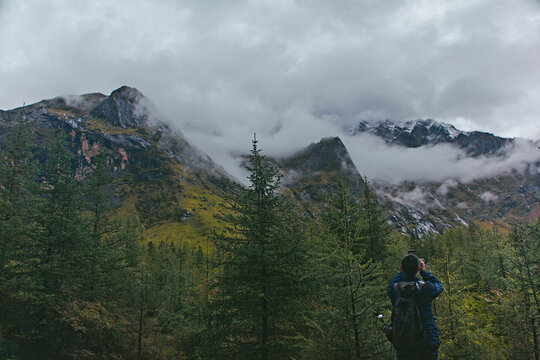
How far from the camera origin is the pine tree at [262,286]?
12328 millimetres

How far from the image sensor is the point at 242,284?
12625 mm

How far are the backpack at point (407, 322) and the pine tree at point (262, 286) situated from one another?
21.9 feet

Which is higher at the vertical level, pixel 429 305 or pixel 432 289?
pixel 432 289

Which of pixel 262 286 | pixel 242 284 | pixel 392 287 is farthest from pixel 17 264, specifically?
pixel 392 287

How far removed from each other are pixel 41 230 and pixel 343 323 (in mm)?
20334

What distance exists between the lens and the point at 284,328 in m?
12.8

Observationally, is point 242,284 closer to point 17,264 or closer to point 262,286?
point 262,286

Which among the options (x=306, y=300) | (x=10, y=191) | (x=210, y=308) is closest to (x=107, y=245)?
(x=10, y=191)

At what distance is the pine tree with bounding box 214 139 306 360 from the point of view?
40.4ft

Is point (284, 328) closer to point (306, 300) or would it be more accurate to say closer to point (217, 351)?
point (306, 300)

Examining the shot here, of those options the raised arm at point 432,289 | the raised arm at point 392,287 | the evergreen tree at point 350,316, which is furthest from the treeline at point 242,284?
the raised arm at point 432,289

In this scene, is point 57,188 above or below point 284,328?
above

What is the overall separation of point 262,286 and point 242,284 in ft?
2.92

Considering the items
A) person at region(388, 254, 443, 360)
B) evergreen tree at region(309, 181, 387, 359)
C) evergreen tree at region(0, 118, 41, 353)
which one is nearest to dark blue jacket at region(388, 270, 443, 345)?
person at region(388, 254, 443, 360)
